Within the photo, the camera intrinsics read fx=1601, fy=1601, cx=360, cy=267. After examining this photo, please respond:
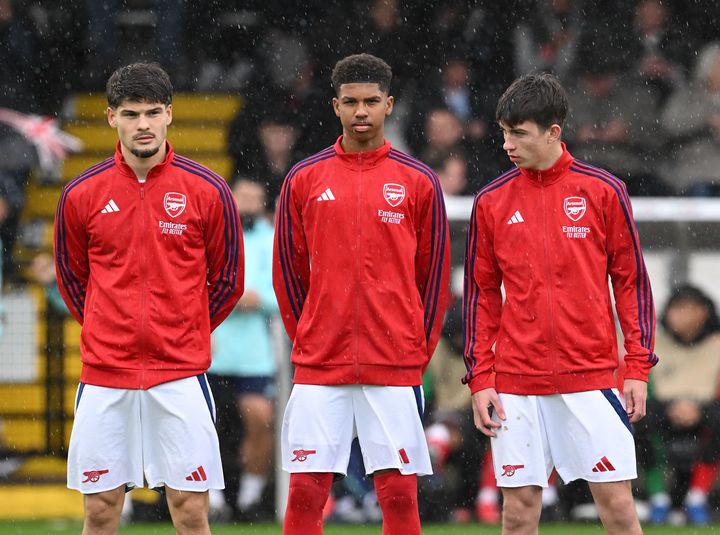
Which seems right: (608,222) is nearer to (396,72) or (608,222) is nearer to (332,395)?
(332,395)

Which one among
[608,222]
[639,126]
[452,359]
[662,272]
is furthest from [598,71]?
[608,222]

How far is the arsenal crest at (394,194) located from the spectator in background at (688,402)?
12.1 feet

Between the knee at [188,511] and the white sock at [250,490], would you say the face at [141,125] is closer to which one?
the knee at [188,511]

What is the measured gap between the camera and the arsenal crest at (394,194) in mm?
6250

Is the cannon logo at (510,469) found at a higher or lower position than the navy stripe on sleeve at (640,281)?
lower

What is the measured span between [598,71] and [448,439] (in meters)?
3.79

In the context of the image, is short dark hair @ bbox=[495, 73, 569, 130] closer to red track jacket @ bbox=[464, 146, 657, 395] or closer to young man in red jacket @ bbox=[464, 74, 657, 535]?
young man in red jacket @ bbox=[464, 74, 657, 535]

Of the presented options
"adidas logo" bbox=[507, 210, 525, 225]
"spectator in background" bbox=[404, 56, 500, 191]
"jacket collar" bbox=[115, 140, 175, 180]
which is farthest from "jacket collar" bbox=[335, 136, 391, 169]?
"spectator in background" bbox=[404, 56, 500, 191]

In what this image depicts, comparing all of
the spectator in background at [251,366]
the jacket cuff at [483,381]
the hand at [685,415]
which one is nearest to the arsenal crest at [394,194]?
the jacket cuff at [483,381]

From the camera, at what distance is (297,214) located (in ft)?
20.8

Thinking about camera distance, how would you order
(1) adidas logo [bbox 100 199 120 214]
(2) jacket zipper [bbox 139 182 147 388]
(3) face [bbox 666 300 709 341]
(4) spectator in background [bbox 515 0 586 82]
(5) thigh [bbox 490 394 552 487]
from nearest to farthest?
(5) thigh [bbox 490 394 552 487] → (2) jacket zipper [bbox 139 182 147 388] → (1) adidas logo [bbox 100 199 120 214] → (3) face [bbox 666 300 709 341] → (4) spectator in background [bbox 515 0 586 82]

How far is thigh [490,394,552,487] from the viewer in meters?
6.02

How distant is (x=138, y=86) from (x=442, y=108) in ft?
17.5

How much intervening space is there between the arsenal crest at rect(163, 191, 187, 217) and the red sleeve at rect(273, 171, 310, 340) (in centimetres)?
39
